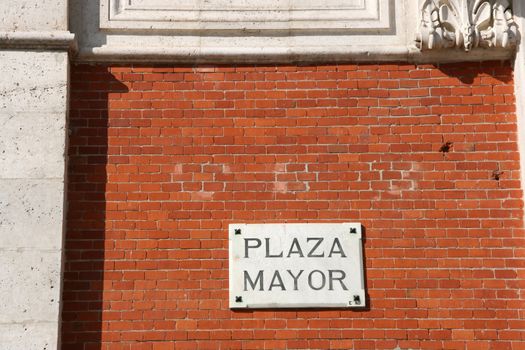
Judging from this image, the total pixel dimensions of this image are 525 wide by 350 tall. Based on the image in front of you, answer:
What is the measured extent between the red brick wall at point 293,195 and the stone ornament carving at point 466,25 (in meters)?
0.20

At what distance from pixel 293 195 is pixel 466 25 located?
1688 mm

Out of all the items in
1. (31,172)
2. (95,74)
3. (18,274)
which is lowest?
(18,274)

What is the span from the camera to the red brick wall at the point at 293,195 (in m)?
6.00

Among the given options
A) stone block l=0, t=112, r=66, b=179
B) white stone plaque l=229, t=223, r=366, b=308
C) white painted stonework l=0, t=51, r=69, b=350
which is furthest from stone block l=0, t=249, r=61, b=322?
white stone plaque l=229, t=223, r=366, b=308

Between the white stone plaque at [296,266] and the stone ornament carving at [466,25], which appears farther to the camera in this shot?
the stone ornament carving at [466,25]

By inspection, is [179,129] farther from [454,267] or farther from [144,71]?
[454,267]

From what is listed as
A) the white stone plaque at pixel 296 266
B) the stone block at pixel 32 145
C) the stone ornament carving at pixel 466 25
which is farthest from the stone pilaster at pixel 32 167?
the stone ornament carving at pixel 466 25

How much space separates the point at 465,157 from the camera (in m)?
6.31

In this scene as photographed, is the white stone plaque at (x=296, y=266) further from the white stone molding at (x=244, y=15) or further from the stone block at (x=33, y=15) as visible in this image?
the stone block at (x=33, y=15)

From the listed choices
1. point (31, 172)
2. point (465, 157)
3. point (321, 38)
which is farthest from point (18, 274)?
point (465, 157)

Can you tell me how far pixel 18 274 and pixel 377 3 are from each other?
10.0ft

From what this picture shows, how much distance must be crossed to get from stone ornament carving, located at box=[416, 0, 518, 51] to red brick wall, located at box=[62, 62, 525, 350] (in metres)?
0.20

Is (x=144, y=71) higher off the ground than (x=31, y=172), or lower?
higher

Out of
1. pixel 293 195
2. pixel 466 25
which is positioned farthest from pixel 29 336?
pixel 466 25
